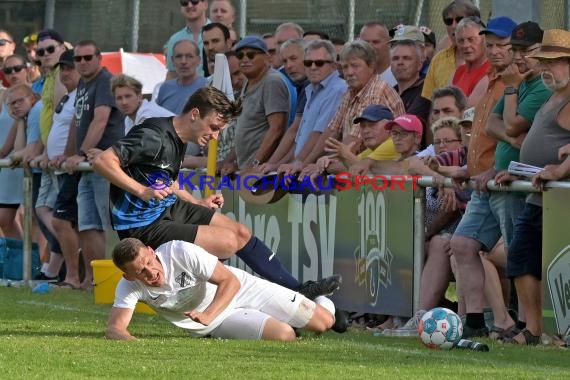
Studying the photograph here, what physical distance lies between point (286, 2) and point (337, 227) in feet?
26.6

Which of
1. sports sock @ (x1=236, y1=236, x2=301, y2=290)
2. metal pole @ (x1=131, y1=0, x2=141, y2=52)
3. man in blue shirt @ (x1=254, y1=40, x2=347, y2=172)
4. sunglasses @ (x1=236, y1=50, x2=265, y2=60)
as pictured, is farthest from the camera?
metal pole @ (x1=131, y1=0, x2=141, y2=52)

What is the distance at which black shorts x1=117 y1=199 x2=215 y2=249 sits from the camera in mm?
11195

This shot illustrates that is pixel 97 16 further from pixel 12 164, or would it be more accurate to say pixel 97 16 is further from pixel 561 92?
pixel 561 92

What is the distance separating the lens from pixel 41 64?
60.6ft

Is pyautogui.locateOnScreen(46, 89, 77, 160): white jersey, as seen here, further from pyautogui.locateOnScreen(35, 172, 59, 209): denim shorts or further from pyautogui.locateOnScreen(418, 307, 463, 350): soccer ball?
pyautogui.locateOnScreen(418, 307, 463, 350): soccer ball

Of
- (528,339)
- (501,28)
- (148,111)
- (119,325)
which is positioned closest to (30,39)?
(148,111)

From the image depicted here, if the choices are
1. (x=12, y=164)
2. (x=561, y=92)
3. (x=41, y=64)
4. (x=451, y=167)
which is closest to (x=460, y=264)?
(x=451, y=167)

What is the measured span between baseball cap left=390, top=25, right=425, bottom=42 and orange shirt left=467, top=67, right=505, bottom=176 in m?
2.14

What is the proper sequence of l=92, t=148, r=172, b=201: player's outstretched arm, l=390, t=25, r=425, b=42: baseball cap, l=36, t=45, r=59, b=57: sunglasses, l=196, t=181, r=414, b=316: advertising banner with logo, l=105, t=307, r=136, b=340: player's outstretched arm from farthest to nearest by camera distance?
l=36, t=45, r=59, b=57: sunglasses → l=390, t=25, r=425, b=42: baseball cap → l=196, t=181, r=414, b=316: advertising banner with logo → l=92, t=148, r=172, b=201: player's outstretched arm → l=105, t=307, r=136, b=340: player's outstretched arm

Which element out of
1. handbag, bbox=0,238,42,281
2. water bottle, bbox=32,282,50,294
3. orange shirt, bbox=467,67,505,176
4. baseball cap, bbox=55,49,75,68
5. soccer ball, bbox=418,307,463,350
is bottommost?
water bottle, bbox=32,282,50,294

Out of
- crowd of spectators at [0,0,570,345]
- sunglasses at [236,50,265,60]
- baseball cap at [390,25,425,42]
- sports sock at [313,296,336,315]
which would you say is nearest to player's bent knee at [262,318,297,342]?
sports sock at [313,296,336,315]

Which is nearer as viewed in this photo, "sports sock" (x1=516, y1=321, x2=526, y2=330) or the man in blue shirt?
"sports sock" (x1=516, y1=321, x2=526, y2=330)

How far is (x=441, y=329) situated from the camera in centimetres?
1028

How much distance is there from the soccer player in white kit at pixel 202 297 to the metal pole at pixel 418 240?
1.02 metres
